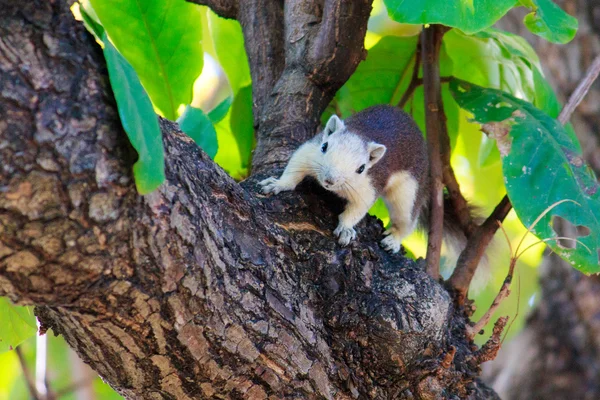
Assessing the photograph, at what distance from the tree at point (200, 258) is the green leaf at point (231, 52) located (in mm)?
607

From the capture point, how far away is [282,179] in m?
2.08

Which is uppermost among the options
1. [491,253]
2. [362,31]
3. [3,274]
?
[362,31]

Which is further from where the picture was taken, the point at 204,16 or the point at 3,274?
the point at 204,16

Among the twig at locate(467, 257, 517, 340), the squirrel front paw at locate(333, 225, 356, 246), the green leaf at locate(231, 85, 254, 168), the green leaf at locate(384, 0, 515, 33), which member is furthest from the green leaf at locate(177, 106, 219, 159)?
the twig at locate(467, 257, 517, 340)

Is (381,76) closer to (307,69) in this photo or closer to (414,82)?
(414,82)

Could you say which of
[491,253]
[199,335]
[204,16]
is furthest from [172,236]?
[204,16]

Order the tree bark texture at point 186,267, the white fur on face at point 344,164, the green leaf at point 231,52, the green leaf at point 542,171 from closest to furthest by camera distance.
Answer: the tree bark texture at point 186,267 < the green leaf at point 542,171 < the white fur on face at point 344,164 < the green leaf at point 231,52

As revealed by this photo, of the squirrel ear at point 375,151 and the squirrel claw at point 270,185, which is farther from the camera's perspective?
the squirrel ear at point 375,151

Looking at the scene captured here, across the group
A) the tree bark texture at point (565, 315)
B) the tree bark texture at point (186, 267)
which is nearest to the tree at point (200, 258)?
the tree bark texture at point (186, 267)

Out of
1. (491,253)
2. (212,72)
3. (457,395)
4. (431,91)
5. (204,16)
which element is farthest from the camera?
(212,72)

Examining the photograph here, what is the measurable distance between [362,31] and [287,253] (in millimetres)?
898

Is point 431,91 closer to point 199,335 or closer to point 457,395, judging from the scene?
point 457,395

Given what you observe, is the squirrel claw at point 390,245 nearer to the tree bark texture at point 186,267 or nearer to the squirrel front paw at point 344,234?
the tree bark texture at point 186,267

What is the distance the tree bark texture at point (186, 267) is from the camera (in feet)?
3.99
